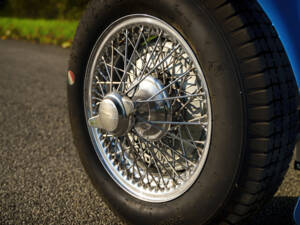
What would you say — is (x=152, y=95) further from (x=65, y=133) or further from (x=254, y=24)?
(x=65, y=133)

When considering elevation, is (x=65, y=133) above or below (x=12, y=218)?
above

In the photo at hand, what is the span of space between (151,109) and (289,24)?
0.66m

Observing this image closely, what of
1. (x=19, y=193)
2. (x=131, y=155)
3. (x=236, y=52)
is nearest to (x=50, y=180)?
(x=19, y=193)

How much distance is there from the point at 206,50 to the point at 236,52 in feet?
0.36

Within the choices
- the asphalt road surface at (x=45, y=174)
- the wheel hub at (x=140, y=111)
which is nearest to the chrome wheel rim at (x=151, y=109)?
the wheel hub at (x=140, y=111)

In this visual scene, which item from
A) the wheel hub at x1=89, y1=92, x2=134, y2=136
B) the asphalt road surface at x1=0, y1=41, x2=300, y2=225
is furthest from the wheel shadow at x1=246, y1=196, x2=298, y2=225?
the wheel hub at x1=89, y1=92, x2=134, y2=136

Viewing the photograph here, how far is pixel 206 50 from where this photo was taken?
1.21 m

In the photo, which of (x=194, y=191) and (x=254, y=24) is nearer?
(x=254, y=24)

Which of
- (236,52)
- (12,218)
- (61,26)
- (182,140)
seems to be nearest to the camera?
(236,52)

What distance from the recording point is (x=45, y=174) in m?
2.08

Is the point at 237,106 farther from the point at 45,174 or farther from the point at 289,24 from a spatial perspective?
the point at 45,174

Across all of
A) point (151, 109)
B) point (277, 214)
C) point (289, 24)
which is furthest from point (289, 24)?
point (277, 214)

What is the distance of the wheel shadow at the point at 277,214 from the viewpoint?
160 cm

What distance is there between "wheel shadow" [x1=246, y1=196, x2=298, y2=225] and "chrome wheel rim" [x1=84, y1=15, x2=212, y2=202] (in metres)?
0.42
